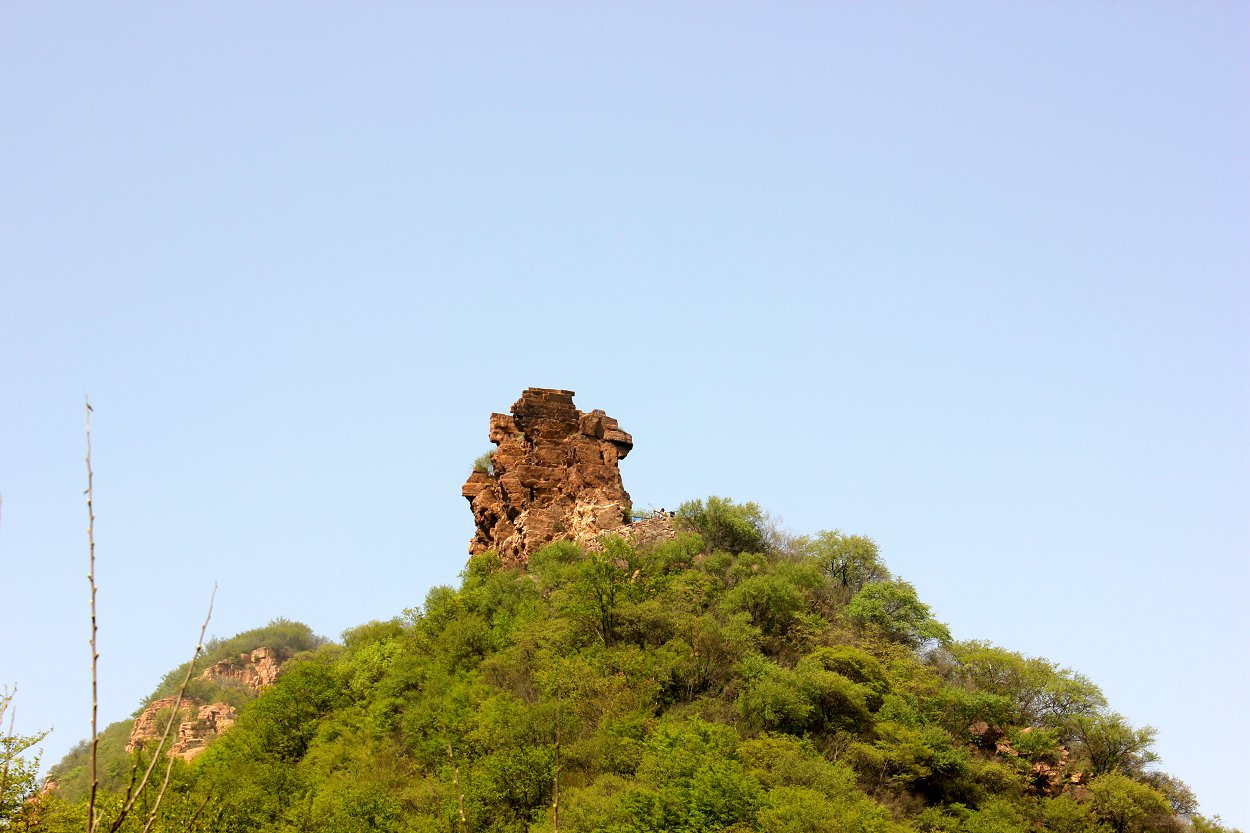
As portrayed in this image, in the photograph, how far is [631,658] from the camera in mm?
47125

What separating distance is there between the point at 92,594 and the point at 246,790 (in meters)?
43.3

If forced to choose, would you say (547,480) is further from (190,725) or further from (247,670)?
(247,670)

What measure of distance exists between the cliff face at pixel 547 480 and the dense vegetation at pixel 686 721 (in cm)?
220

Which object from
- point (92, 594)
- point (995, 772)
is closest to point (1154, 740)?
point (995, 772)

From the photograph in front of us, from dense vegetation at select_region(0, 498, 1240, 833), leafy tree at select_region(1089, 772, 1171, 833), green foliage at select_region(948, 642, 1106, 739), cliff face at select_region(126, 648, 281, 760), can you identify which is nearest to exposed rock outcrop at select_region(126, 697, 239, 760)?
cliff face at select_region(126, 648, 281, 760)

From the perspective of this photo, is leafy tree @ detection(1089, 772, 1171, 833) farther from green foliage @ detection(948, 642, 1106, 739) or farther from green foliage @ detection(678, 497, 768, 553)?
green foliage @ detection(678, 497, 768, 553)

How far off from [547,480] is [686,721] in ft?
61.6

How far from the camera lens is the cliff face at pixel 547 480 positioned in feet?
190

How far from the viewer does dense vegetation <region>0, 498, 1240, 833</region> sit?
Result: 38562 mm

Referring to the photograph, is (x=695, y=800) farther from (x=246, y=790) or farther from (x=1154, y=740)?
(x=1154, y=740)

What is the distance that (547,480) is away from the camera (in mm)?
59562

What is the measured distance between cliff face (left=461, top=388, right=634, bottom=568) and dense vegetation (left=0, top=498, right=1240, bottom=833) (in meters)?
2.20

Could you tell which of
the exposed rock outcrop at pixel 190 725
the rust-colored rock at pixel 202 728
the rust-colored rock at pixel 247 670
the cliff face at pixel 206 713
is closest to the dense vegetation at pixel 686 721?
the cliff face at pixel 206 713

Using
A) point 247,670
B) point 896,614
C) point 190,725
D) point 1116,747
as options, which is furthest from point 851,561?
point 247,670
